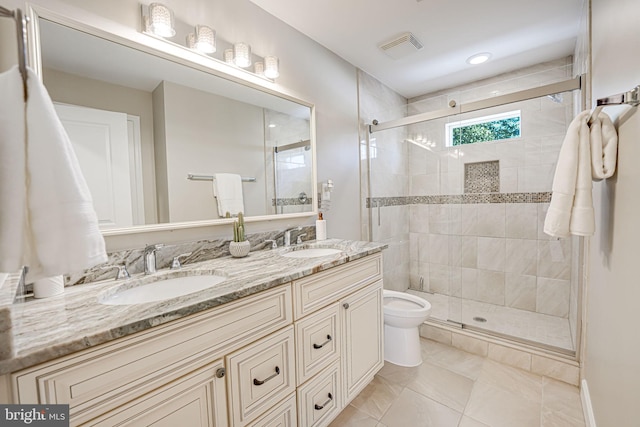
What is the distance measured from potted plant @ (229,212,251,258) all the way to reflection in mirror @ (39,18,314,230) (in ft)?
0.42

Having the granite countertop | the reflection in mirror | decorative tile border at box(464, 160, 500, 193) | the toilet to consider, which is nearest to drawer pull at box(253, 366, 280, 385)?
the granite countertop

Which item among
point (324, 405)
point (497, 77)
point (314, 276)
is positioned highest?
point (497, 77)

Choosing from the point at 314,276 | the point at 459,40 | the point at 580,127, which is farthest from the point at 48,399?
the point at 459,40

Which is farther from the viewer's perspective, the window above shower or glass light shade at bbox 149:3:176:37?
the window above shower

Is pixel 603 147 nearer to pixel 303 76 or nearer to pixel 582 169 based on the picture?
pixel 582 169

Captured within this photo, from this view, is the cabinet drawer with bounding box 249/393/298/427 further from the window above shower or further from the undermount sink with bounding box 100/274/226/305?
the window above shower

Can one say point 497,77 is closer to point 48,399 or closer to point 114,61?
point 114,61

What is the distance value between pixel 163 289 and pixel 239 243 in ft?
1.35

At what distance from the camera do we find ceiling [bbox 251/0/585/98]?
169cm

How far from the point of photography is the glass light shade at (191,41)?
1.36 meters

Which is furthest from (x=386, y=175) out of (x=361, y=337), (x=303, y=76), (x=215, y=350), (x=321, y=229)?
(x=215, y=350)

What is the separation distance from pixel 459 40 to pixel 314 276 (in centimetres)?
A: 209

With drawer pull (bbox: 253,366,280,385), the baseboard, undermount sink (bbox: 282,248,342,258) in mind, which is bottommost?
the baseboard

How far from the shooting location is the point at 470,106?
2.14 m
